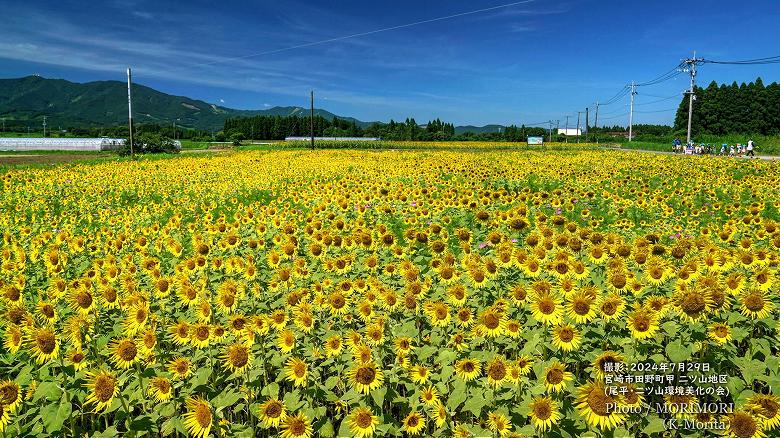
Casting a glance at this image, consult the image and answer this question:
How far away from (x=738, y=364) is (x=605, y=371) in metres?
1.07

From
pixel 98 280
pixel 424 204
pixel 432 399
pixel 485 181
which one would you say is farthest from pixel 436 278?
pixel 485 181

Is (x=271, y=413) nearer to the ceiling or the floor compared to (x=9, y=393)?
nearer to the floor

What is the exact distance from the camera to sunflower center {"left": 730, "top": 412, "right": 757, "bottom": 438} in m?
2.16

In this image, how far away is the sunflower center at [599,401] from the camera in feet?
7.25

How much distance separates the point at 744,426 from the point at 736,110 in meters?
132

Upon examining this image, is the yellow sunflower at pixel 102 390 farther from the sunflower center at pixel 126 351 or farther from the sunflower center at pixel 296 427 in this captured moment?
the sunflower center at pixel 296 427

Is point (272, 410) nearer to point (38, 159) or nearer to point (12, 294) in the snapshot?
point (12, 294)

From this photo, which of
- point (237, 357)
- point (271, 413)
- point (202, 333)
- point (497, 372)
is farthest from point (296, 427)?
point (497, 372)

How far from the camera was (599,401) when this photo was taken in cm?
221

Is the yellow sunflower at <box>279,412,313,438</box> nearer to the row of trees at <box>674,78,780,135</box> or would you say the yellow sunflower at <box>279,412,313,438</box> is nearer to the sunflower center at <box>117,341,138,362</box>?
the sunflower center at <box>117,341,138,362</box>

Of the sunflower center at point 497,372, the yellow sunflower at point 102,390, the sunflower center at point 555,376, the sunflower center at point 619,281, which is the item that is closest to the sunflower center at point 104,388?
the yellow sunflower at point 102,390

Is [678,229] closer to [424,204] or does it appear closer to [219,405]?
[424,204]

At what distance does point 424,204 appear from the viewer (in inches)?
314

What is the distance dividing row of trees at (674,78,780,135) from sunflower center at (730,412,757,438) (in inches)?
4900
